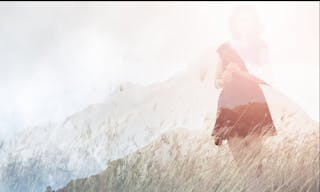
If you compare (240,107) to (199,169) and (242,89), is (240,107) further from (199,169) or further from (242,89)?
(199,169)

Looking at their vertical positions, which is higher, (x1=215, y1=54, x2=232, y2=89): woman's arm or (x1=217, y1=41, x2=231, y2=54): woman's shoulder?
(x1=217, y1=41, x2=231, y2=54): woman's shoulder

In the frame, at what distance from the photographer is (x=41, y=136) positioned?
2.59 meters

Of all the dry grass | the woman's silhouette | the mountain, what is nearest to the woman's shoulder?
the woman's silhouette

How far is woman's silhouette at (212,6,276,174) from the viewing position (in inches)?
108

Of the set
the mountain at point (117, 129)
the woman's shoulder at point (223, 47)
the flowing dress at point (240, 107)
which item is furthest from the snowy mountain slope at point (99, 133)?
the woman's shoulder at point (223, 47)

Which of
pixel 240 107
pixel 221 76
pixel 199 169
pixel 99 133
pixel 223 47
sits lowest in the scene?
pixel 199 169

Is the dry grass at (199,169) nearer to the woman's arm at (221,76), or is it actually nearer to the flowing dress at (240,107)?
the flowing dress at (240,107)

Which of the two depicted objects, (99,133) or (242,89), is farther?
(242,89)

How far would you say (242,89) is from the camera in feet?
9.22

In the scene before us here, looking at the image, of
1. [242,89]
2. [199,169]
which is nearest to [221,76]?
[242,89]

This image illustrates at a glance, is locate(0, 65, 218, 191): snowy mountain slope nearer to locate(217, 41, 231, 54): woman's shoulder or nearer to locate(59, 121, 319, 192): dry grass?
locate(59, 121, 319, 192): dry grass

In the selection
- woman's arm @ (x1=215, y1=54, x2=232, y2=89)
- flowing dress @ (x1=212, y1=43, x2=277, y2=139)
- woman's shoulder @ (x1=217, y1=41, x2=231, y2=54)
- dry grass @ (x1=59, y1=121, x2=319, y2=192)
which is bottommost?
dry grass @ (x1=59, y1=121, x2=319, y2=192)

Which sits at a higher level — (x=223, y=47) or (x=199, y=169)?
(x=223, y=47)

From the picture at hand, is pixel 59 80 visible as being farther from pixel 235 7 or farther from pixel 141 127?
pixel 235 7
